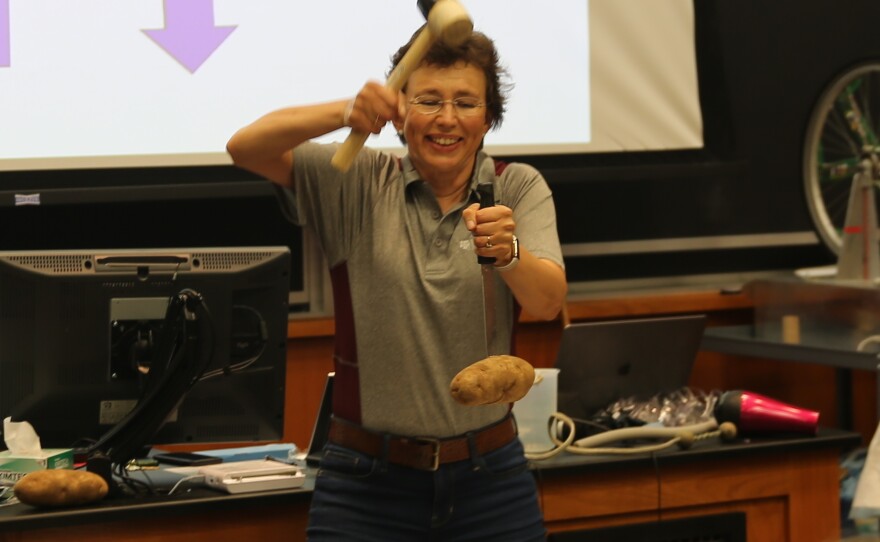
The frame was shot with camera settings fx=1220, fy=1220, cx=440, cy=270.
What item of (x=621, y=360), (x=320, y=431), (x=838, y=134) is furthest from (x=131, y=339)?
(x=838, y=134)

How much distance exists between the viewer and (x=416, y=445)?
75.7 inches

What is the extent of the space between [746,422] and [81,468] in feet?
4.50

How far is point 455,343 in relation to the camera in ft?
6.32

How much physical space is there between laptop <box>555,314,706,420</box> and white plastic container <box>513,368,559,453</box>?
0.12m

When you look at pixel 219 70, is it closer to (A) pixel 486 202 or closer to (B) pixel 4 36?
(B) pixel 4 36

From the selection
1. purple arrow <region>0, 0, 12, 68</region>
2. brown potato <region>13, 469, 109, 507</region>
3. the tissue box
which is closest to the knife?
brown potato <region>13, 469, 109, 507</region>

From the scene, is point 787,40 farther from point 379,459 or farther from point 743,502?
point 379,459

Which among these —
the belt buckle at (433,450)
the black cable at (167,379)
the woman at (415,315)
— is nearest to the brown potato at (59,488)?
the black cable at (167,379)

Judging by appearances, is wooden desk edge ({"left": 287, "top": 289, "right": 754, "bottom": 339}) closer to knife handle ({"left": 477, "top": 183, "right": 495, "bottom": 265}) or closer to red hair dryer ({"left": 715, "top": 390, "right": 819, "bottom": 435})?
red hair dryer ({"left": 715, "top": 390, "right": 819, "bottom": 435})

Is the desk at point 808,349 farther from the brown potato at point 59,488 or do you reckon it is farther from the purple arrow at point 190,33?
the brown potato at point 59,488

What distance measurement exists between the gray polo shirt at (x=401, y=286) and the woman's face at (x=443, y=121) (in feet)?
0.26

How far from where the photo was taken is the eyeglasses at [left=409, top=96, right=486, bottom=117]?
6.35 feet

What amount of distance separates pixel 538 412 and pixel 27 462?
102cm

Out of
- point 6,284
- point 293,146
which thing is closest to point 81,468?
point 6,284
